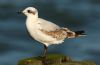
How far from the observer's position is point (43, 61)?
7.37m

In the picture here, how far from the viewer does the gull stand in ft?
26.2

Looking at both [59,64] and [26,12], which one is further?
[26,12]

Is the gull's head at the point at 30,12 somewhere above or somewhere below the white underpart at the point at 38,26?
above

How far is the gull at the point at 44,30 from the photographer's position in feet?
26.2

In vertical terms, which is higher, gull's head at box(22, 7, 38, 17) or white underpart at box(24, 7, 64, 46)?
gull's head at box(22, 7, 38, 17)

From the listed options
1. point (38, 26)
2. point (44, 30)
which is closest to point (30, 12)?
point (38, 26)

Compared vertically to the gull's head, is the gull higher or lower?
lower

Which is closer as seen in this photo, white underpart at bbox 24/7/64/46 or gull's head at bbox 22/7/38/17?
gull's head at bbox 22/7/38/17

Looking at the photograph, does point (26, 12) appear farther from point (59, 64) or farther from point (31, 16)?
point (59, 64)

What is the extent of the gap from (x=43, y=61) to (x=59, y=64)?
0.34m

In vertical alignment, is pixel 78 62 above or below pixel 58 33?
below

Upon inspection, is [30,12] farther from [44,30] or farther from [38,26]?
[44,30]

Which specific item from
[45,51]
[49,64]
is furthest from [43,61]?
[45,51]

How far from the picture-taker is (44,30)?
812 cm
